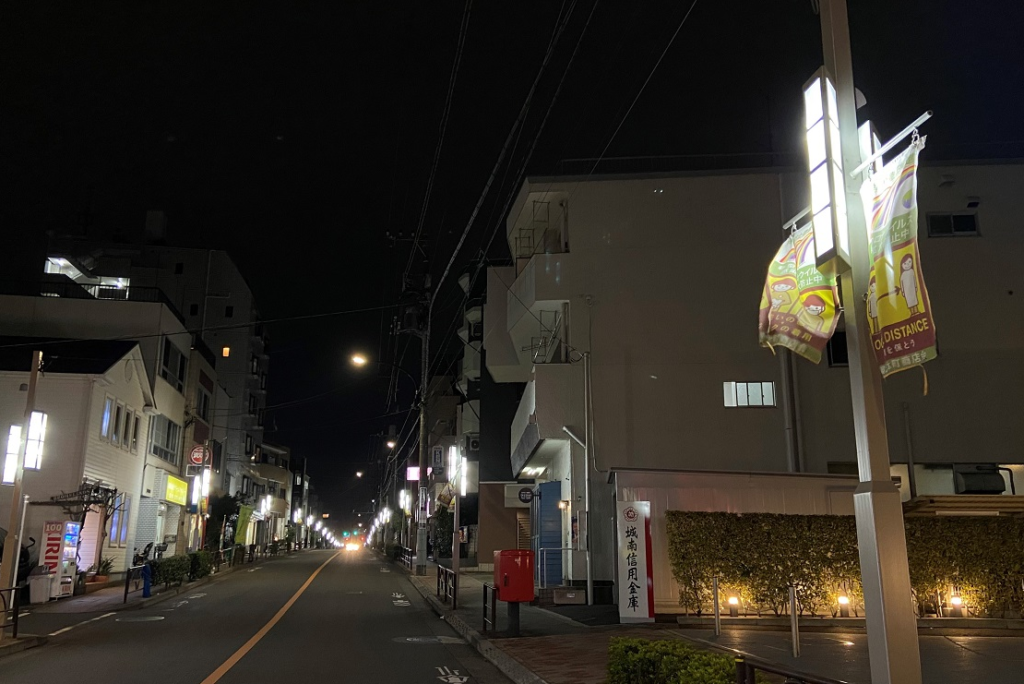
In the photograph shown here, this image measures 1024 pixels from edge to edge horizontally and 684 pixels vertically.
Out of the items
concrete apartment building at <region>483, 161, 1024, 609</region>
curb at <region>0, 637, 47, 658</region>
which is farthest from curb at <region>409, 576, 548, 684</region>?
curb at <region>0, 637, 47, 658</region>

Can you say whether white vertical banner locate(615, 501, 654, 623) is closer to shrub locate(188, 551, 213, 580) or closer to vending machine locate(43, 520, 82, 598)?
vending machine locate(43, 520, 82, 598)

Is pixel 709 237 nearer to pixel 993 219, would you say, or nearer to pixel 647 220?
pixel 647 220

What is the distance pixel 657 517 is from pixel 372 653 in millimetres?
6802

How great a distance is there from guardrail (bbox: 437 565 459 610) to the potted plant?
469 inches

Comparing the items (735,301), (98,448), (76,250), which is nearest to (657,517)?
(735,301)

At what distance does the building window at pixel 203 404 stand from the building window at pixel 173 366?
2.01m

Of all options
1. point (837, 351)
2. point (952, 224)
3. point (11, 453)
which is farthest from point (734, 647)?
point (11, 453)

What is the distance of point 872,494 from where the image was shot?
6.19 m

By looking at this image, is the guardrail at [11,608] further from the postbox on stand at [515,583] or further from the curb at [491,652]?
the postbox on stand at [515,583]

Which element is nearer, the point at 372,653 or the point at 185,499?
the point at 372,653

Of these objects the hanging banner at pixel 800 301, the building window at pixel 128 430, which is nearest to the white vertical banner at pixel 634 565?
the hanging banner at pixel 800 301

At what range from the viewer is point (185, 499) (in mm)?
Result: 38000

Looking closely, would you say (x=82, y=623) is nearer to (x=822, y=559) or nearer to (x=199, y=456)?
(x=822, y=559)

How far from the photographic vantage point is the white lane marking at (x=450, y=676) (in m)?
10.4
